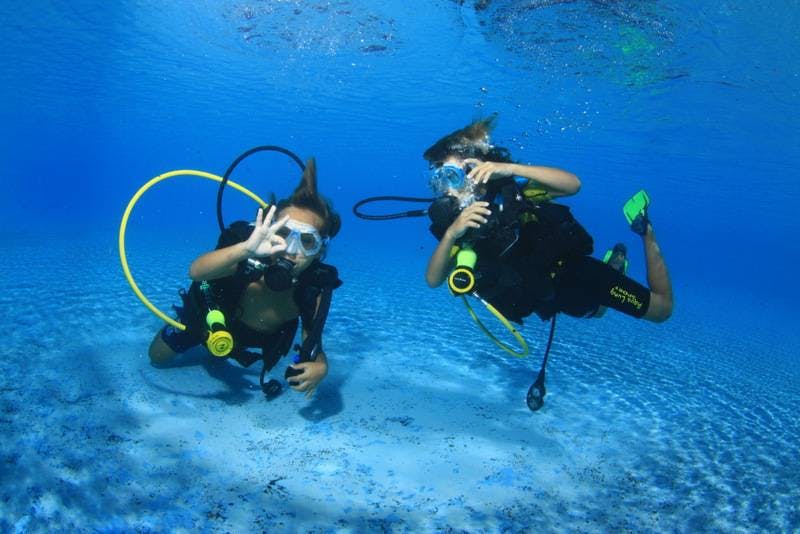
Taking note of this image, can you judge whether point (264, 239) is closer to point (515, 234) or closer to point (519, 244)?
point (515, 234)

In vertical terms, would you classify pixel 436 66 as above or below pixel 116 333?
above

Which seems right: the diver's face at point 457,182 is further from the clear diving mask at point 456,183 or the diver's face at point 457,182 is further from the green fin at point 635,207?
the green fin at point 635,207

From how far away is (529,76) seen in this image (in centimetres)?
1889

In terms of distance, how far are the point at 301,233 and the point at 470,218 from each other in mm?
1417

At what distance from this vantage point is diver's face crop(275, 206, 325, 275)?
391 cm

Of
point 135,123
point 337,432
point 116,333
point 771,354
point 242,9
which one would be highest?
point 242,9

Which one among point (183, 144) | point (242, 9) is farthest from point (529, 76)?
point (183, 144)

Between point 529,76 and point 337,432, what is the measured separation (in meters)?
17.8

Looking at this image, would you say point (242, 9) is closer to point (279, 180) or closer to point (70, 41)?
point (70, 41)

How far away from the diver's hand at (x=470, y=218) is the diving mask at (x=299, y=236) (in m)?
1.19

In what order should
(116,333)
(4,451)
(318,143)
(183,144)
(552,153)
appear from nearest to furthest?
(4,451) < (116,333) < (552,153) < (318,143) < (183,144)

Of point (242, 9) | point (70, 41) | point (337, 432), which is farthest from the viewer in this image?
point (70, 41)

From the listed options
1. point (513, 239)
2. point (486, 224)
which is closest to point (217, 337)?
point (486, 224)

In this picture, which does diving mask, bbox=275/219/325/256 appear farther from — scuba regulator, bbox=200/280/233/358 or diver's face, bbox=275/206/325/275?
scuba regulator, bbox=200/280/233/358
